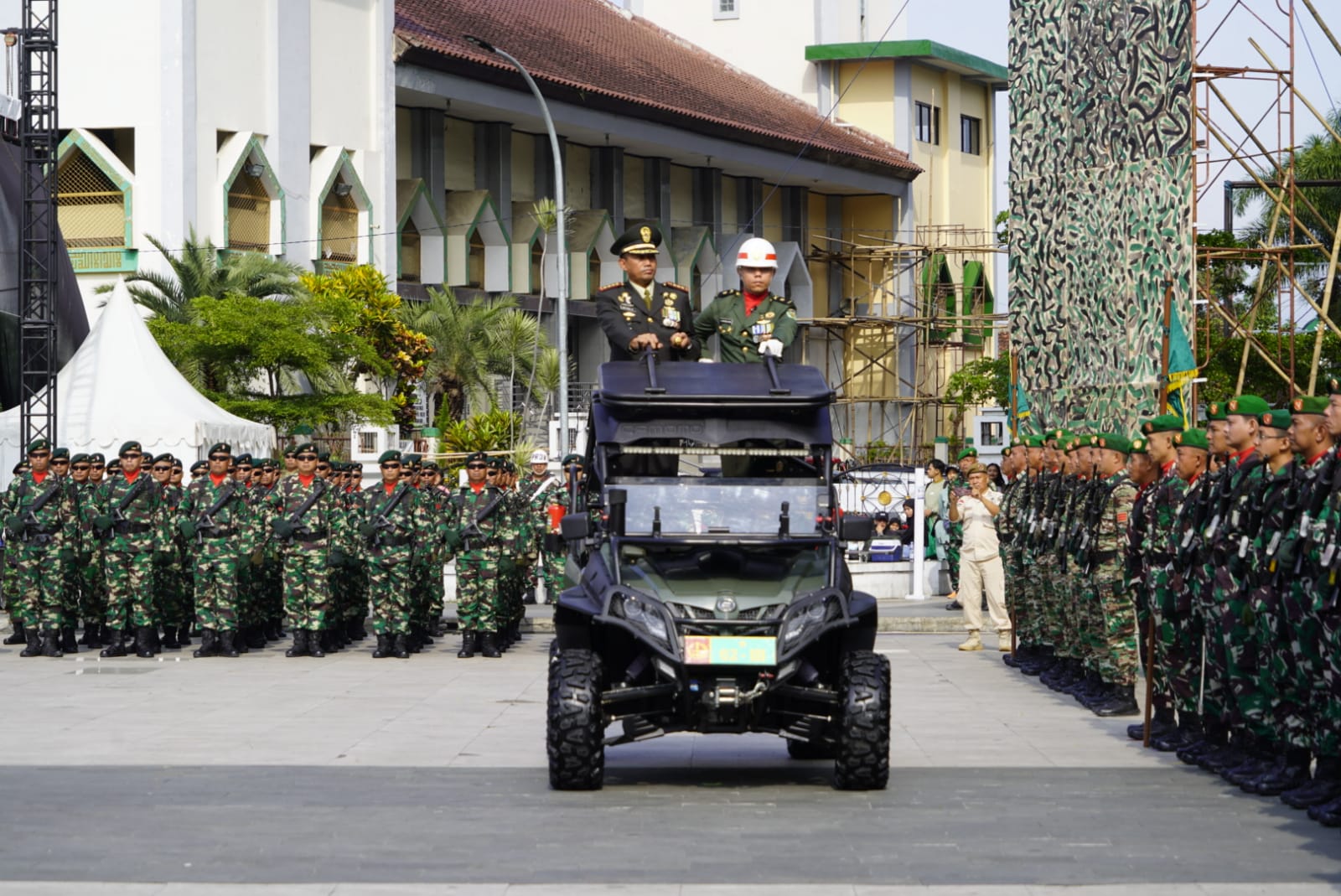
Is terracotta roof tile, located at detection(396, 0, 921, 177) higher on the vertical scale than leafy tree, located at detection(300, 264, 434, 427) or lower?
higher

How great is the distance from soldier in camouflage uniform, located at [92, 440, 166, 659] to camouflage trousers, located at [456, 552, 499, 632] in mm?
3102

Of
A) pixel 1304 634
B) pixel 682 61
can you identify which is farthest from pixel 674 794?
pixel 682 61

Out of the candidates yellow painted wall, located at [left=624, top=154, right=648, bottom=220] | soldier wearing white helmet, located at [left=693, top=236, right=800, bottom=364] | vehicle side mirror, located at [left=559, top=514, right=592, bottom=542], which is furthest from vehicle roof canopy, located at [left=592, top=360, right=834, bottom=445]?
yellow painted wall, located at [left=624, top=154, right=648, bottom=220]

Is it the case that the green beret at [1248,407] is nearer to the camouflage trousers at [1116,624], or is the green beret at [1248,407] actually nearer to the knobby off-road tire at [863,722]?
the knobby off-road tire at [863,722]

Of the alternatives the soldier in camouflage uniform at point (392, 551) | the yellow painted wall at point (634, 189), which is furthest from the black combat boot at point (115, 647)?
the yellow painted wall at point (634, 189)

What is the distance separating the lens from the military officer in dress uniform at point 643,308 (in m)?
13.3

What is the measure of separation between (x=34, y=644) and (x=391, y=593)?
384 cm

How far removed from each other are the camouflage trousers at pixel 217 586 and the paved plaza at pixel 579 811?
14.5 feet

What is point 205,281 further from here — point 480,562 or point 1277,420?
point 1277,420

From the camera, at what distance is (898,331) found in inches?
2667

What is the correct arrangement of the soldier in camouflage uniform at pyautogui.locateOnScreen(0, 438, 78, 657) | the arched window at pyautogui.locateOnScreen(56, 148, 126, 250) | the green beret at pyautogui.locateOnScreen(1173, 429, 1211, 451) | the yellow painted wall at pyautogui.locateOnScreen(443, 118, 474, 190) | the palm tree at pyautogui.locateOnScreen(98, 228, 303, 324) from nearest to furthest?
the green beret at pyautogui.locateOnScreen(1173, 429, 1211, 451), the soldier in camouflage uniform at pyautogui.locateOnScreen(0, 438, 78, 657), the palm tree at pyautogui.locateOnScreen(98, 228, 303, 324), the arched window at pyautogui.locateOnScreen(56, 148, 126, 250), the yellow painted wall at pyautogui.locateOnScreen(443, 118, 474, 190)

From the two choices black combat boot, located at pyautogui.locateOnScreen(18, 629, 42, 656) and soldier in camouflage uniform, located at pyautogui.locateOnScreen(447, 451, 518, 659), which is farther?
black combat boot, located at pyautogui.locateOnScreen(18, 629, 42, 656)

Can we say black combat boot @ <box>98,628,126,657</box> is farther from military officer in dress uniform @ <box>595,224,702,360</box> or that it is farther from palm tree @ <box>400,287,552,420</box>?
palm tree @ <box>400,287,552,420</box>

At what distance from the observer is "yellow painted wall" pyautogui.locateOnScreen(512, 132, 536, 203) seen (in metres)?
54.9
